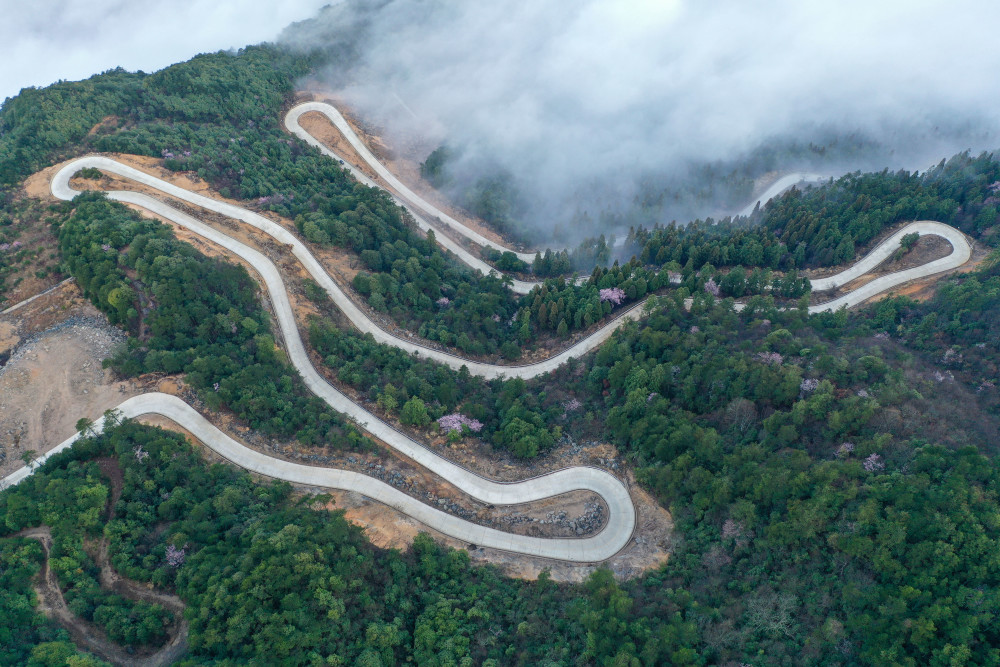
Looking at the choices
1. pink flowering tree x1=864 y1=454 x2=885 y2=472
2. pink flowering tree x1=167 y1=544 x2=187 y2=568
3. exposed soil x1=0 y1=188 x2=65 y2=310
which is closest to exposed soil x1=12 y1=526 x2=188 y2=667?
pink flowering tree x1=167 y1=544 x2=187 y2=568

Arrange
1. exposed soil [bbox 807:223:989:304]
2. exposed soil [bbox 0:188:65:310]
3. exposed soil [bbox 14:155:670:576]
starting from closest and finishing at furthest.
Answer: exposed soil [bbox 14:155:670:576]
exposed soil [bbox 0:188:65:310]
exposed soil [bbox 807:223:989:304]

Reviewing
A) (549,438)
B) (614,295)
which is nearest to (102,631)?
(549,438)

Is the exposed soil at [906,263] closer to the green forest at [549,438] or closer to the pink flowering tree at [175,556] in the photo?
the green forest at [549,438]

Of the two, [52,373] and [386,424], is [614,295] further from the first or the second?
[52,373]

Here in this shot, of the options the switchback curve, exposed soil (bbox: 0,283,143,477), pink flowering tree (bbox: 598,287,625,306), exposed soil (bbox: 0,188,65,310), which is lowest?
the switchback curve

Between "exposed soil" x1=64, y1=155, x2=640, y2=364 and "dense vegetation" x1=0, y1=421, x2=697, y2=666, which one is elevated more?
"exposed soil" x1=64, y1=155, x2=640, y2=364

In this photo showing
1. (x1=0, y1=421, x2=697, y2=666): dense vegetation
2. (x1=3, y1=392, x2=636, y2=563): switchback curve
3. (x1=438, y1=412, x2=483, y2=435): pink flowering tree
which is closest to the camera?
(x1=0, y1=421, x2=697, y2=666): dense vegetation

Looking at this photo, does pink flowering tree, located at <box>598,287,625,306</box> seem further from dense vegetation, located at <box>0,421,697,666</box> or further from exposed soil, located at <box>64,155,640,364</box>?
dense vegetation, located at <box>0,421,697,666</box>
